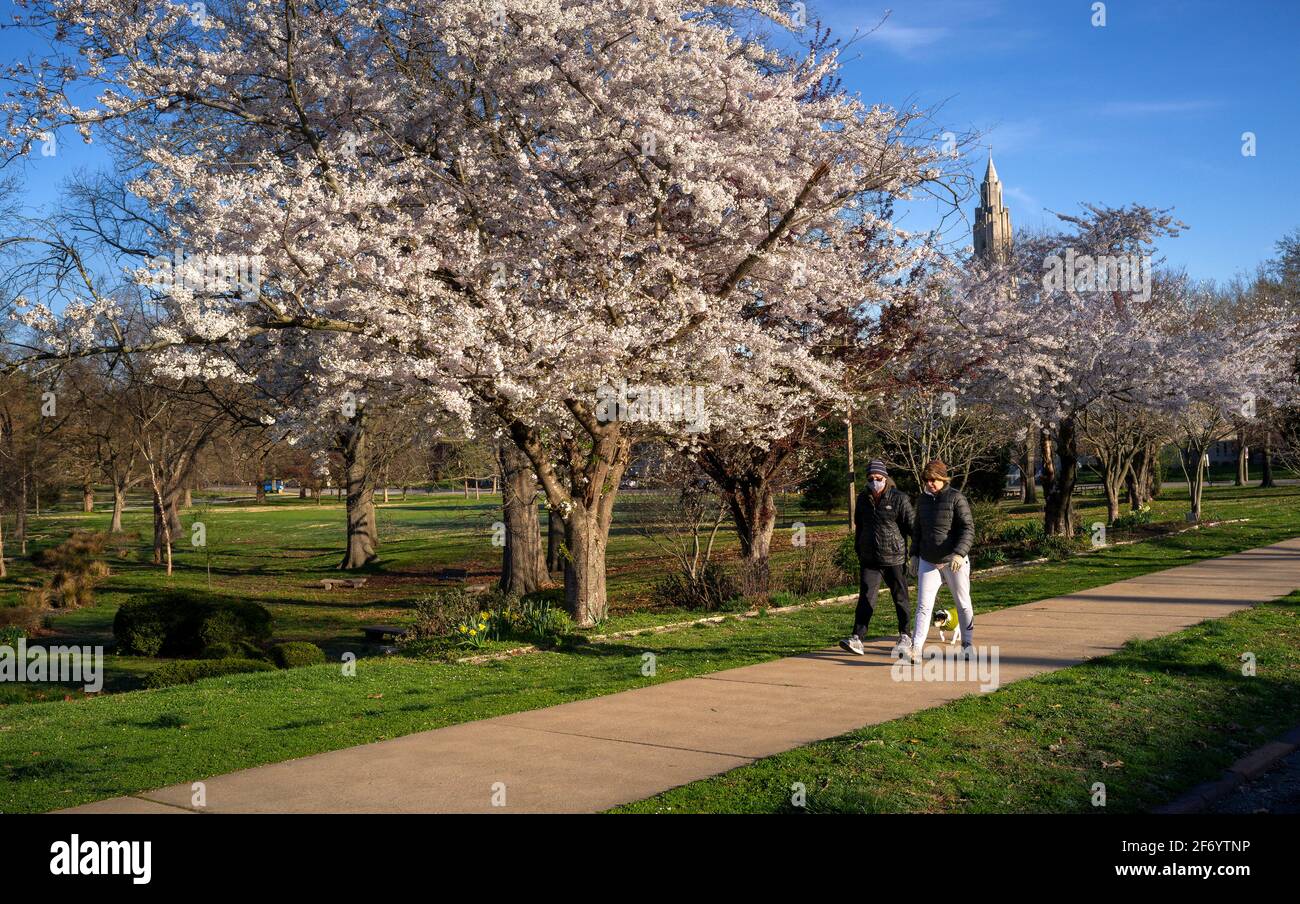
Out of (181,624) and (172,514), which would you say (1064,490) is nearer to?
(181,624)

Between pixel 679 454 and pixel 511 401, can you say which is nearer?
pixel 511 401

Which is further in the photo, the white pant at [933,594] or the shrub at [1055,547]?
the shrub at [1055,547]

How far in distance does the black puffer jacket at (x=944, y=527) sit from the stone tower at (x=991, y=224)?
233 inches

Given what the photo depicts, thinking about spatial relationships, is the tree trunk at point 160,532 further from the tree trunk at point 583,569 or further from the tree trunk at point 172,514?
the tree trunk at point 583,569

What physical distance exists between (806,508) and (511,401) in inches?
1333

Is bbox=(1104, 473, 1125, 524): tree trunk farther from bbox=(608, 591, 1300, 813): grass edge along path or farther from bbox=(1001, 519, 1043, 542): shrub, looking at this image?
bbox=(608, 591, 1300, 813): grass edge along path

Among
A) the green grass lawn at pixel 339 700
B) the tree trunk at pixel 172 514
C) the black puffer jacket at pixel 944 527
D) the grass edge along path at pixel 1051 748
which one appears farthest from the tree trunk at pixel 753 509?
the tree trunk at pixel 172 514

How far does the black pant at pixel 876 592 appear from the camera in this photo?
1042 centimetres

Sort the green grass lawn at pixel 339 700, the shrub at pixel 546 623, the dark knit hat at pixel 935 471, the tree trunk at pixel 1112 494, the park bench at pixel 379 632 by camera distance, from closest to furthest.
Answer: the green grass lawn at pixel 339 700 < the dark knit hat at pixel 935 471 < the shrub at pixel 546 623 < the park bench at pixel 379 632 < the tree trunk at pixel 1112 494

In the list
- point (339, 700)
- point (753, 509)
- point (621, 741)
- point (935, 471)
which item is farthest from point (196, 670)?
point (753, 509)
